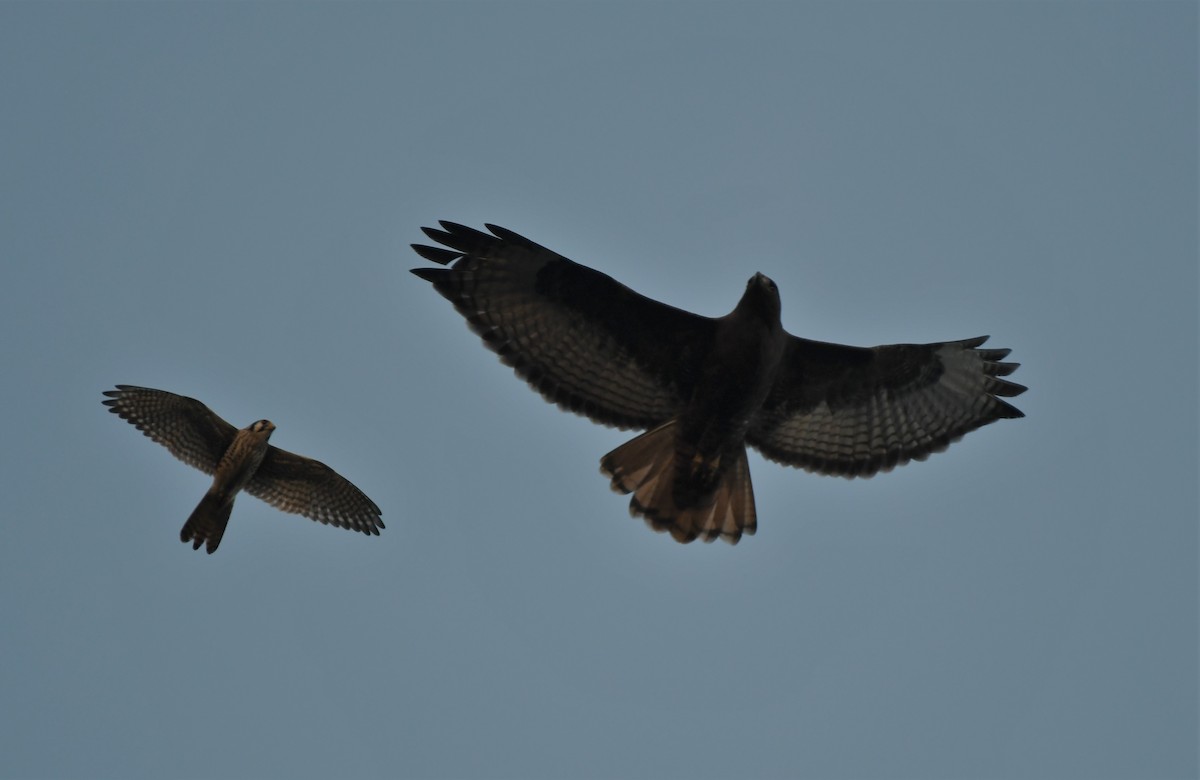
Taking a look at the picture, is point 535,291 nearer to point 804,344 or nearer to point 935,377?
point 804,344

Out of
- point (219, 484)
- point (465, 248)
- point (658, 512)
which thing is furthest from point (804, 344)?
point (219, 484)

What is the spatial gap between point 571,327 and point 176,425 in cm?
465

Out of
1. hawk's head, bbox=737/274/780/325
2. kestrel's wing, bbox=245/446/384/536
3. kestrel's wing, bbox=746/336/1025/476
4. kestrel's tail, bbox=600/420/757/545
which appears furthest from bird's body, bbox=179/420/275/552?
hawk's head, bbox=737/274/780/325

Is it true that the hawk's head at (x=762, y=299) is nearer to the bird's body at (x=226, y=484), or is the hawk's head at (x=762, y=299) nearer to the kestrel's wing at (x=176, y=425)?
the bird's body at (x=226, y=484)

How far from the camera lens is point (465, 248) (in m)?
12.0

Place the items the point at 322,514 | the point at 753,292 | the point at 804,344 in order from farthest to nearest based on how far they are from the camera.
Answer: the point at 322,514 → the point at 804,344 → the point at 753,292

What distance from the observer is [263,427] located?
562 inches

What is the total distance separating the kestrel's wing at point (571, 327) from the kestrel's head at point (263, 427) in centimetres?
317

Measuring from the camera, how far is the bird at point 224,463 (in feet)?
45.8

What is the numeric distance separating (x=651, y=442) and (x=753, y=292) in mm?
1600

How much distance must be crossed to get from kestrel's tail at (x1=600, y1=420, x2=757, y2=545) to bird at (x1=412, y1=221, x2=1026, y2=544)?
0.5 inches

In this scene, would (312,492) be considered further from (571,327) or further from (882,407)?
(882,407)

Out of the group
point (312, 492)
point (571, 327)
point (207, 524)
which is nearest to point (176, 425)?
point (207, 524)

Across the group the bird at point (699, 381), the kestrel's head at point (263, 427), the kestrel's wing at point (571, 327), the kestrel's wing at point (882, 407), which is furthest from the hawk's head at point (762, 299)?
the kestrel's head at point (263, 427)
